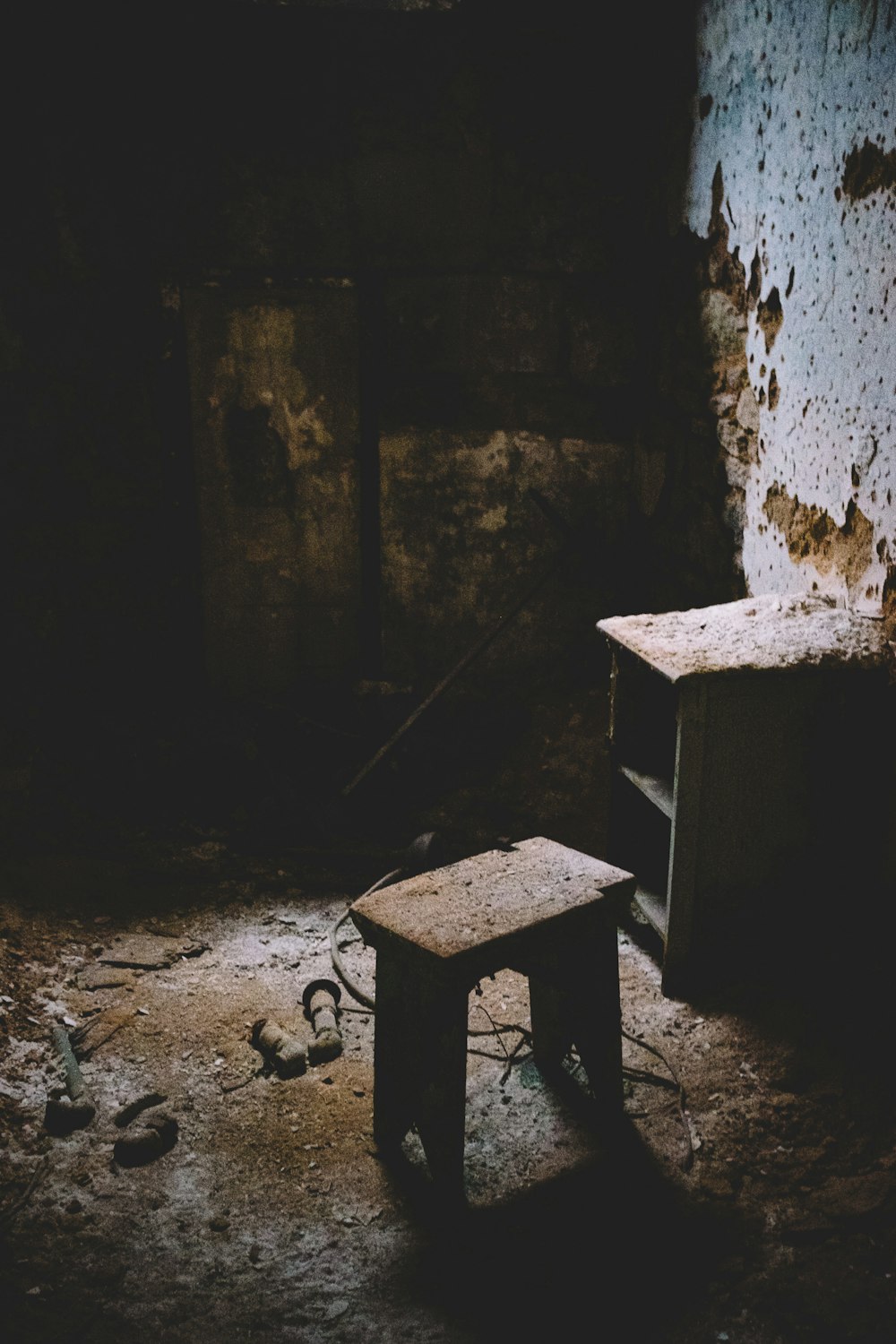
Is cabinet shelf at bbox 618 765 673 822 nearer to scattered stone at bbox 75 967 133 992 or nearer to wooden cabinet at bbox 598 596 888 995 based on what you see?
wooden cabinet at bbox 598 596 888 995

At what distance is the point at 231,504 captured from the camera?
458 cm

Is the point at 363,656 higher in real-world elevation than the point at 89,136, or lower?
lower

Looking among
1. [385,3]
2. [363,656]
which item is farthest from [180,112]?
[363,656]

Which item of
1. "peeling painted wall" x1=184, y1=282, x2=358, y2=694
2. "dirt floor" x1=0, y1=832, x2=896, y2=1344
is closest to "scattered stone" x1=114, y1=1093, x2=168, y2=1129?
"dirt floor" x1=0, y1=832, x2=896, y2=1344

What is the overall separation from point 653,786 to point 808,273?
1.62m

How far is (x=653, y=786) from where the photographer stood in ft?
9.43

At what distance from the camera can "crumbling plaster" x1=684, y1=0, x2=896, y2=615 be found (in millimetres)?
2502

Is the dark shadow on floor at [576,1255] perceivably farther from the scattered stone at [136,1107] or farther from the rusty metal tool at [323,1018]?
the scattered stone at [136,1107]

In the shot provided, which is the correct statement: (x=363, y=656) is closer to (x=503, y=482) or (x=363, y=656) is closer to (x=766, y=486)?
(x=503, y=482)

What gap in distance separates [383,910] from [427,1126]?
1.63 ft

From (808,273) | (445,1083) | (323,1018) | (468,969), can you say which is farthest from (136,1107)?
(808,273)

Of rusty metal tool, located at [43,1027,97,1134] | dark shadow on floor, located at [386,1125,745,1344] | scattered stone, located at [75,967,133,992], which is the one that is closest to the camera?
dark shadow on floor, located at [386,1125,745,1344]

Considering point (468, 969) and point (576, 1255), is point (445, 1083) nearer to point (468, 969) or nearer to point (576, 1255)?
point (468, 969)

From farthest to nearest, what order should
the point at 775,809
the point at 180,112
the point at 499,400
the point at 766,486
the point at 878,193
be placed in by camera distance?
1. the point at 499,400
2. the point at 180,112
3. the point at 766,486
4. the point at 775,809
5. the point at 878,193
